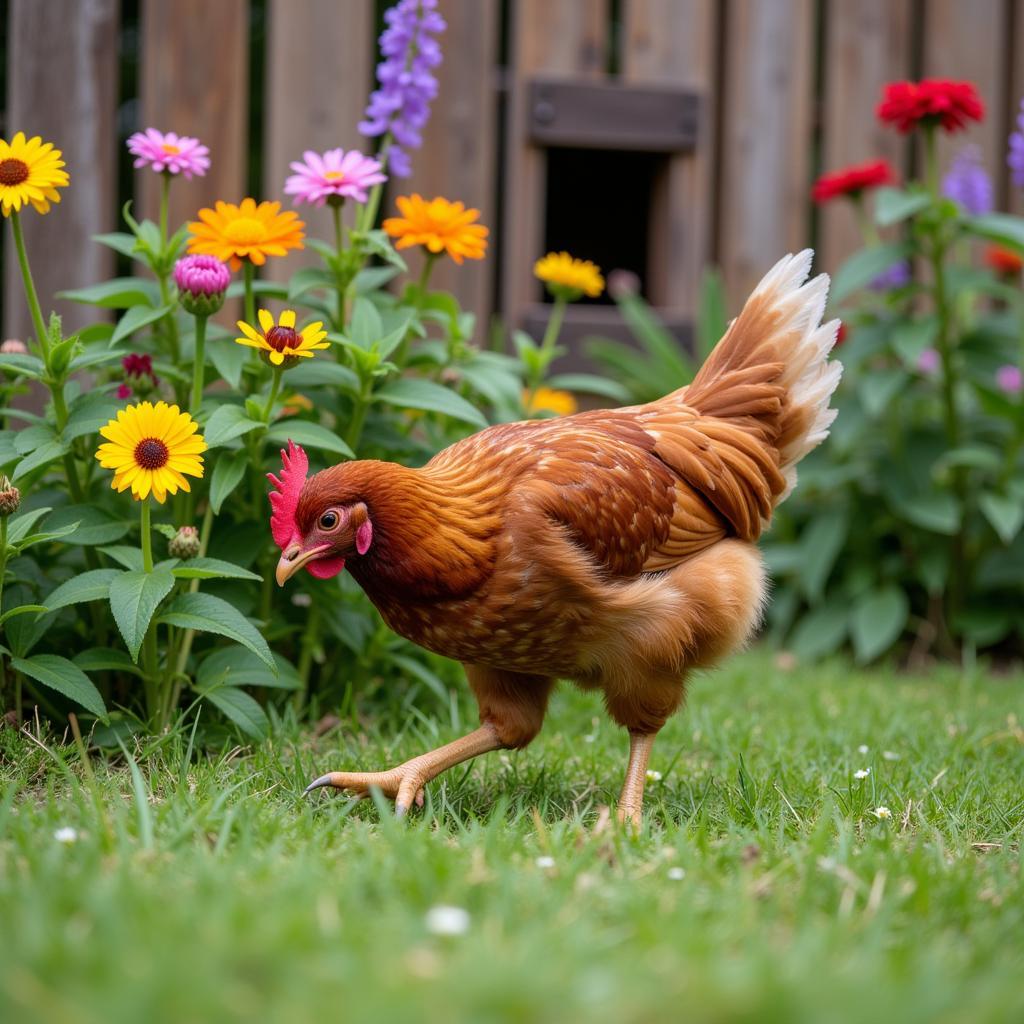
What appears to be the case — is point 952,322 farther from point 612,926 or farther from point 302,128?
point 612,926

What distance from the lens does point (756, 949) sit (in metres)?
1.68

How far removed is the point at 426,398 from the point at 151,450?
0.87 metres

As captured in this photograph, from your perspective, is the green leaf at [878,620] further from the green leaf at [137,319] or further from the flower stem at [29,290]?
the flower stem at [29,290]

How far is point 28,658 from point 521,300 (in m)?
3.50

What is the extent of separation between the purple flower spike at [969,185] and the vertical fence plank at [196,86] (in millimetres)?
3260

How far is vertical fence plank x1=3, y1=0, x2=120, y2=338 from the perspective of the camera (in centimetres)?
487

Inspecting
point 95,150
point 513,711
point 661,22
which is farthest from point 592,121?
point 513,711

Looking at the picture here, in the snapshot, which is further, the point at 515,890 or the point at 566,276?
the point at 566,276

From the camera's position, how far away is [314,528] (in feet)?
8.56

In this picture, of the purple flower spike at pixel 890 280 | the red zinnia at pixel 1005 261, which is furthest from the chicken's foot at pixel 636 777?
the red zinnia at pixel 1005 261

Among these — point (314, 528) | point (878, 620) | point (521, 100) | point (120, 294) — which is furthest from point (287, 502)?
point (521, 100)

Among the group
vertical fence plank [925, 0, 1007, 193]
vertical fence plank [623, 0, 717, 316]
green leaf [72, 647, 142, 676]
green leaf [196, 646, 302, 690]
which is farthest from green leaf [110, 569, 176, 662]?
vertical fence plank [925, 0, 1007, 193]

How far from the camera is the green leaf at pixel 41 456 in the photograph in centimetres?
284

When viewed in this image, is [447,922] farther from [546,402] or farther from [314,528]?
[546,402]
